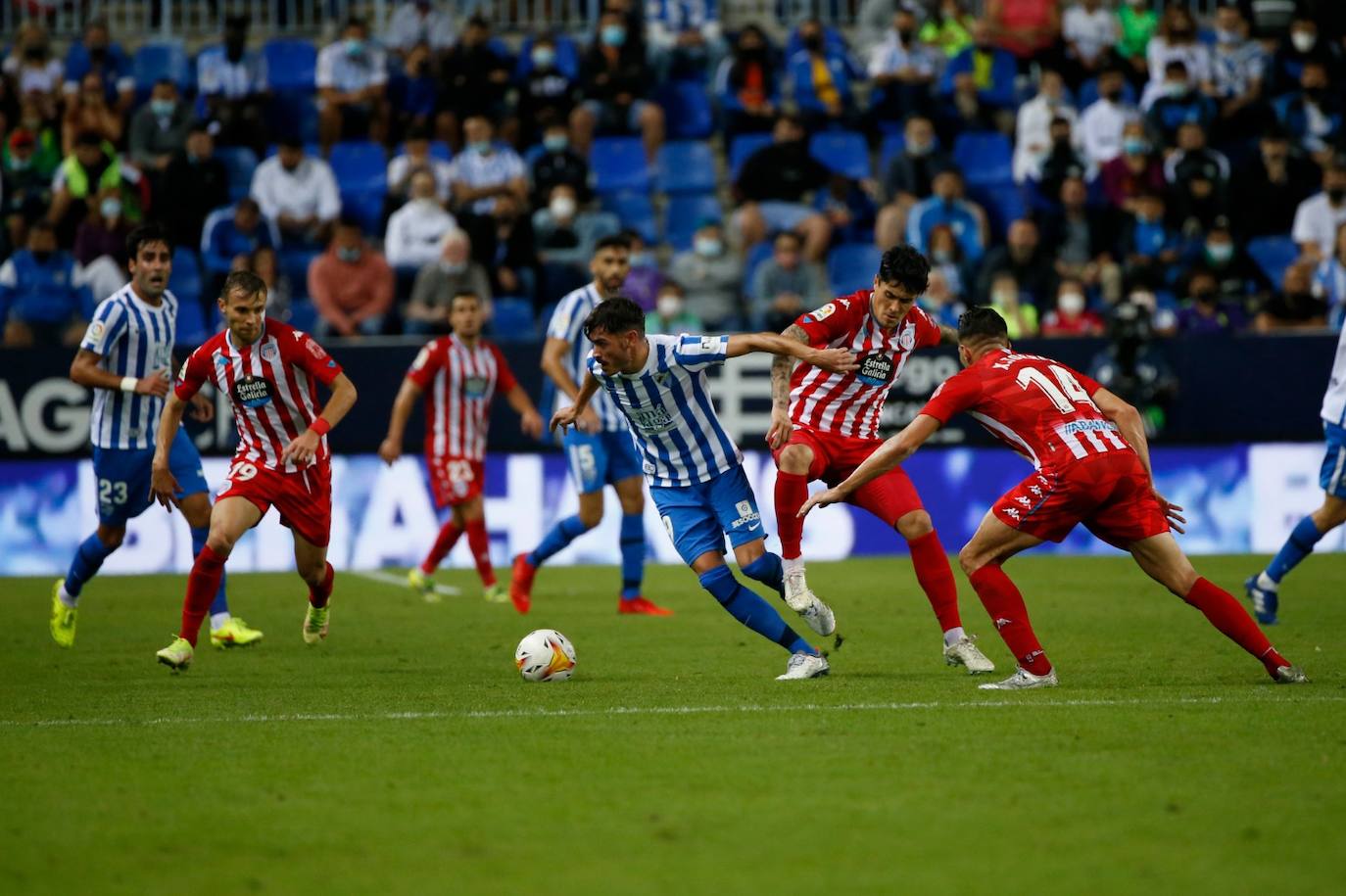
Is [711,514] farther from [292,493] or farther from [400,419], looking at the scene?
[400,419]

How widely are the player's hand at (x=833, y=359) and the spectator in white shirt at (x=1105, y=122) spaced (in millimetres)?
13449

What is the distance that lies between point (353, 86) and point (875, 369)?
44.1 ft

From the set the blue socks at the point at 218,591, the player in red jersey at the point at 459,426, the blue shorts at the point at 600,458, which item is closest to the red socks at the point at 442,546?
the player in red jersey at the point at 459,426

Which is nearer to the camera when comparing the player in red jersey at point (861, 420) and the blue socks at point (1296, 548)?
the player in red jersey at point (861, 420)

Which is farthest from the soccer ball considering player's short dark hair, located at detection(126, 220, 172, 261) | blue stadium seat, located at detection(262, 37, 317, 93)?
blue stadium seat, located at detection(262, 37, 317, 93)

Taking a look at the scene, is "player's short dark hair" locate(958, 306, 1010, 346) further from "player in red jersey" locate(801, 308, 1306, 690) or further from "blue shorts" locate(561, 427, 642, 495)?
"blue shorts" locate(561, 427, 642, 495)

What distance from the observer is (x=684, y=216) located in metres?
20.9

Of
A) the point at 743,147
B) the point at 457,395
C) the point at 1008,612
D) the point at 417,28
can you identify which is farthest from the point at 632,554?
the point at 417,28

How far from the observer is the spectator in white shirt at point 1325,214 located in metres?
19.0

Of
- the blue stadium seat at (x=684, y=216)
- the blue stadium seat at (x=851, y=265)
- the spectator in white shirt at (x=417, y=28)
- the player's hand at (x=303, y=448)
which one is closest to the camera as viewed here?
the player's hand at (x=303, y=448)

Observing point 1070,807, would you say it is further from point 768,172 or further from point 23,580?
point 768,172

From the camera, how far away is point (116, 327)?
10.5 m

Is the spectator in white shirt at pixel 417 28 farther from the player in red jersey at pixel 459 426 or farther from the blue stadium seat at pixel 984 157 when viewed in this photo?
the player in red jersey at pixel 459 426

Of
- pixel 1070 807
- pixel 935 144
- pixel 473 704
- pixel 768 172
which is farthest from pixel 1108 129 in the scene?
pixel 1070 807
